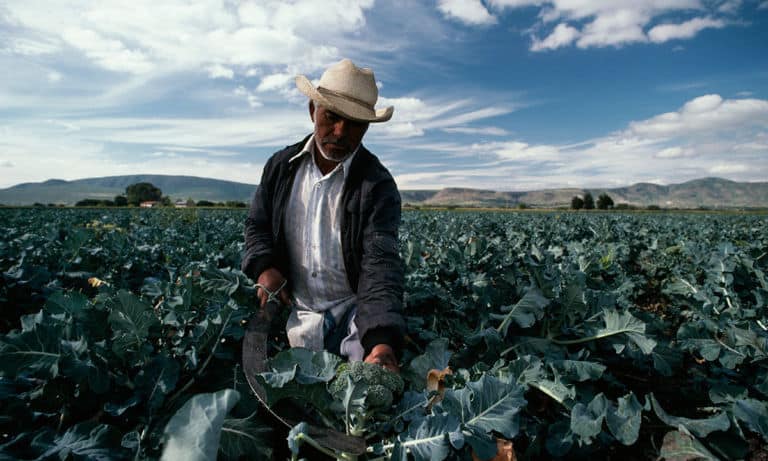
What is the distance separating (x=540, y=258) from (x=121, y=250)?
4415 mm

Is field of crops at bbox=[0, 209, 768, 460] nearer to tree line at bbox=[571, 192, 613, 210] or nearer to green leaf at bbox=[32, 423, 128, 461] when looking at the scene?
green leaf at bbox=[32, 423, 128, 461]

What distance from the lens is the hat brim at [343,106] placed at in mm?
2018

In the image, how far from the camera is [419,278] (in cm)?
362

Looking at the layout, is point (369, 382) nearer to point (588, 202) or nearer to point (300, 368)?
point (300, 368)

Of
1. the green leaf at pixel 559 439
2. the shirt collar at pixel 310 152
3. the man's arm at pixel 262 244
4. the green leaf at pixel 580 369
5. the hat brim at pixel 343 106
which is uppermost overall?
the hat brim at pixel 343 106

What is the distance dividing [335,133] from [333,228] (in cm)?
53

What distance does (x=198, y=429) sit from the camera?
3.58 feet

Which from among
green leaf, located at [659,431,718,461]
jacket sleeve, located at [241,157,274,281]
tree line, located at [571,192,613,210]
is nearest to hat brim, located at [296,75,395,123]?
jacket sleeve, located at [241,157,274,281]

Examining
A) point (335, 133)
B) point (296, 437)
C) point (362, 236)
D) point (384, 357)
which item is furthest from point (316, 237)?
point (296, 437)

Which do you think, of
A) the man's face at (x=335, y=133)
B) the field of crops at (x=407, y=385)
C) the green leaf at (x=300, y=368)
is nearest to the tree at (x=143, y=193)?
the man's face at (x=335, y=133)

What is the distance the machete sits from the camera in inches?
55.5

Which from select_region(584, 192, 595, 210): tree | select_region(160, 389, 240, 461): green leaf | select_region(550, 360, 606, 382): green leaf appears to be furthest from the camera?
select_region(584, 192, 595, 210): tree

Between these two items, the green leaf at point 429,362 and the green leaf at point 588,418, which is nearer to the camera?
the green leaf at point 588,418

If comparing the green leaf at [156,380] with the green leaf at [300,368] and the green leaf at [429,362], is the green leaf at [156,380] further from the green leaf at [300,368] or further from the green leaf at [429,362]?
the green leaf at [429,362]
